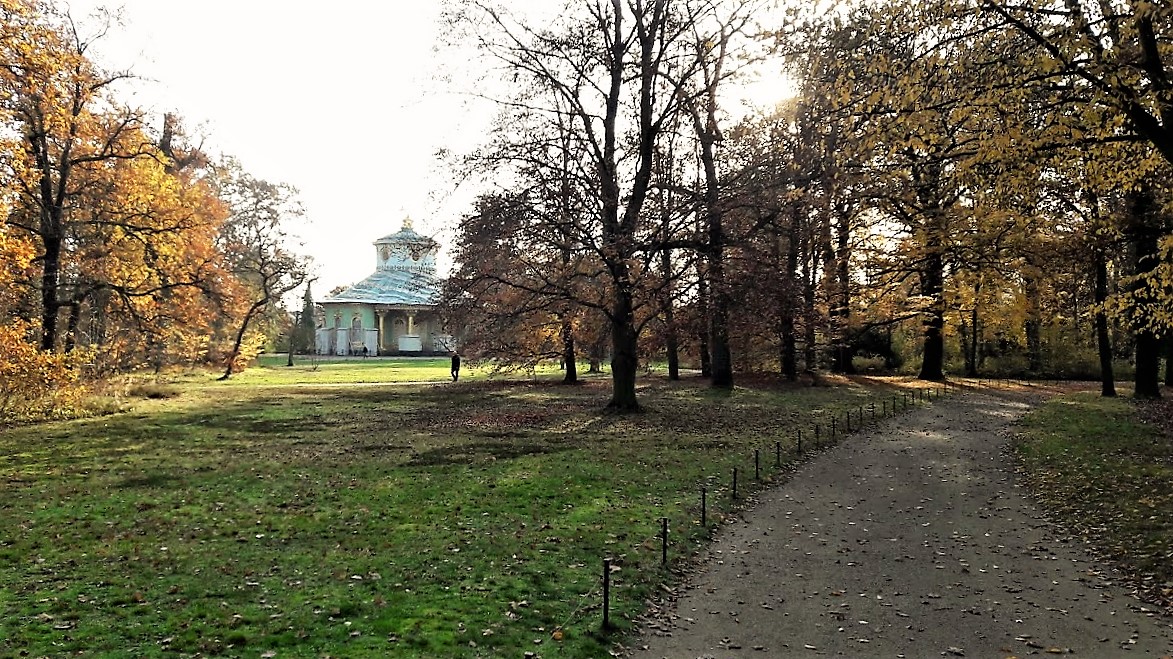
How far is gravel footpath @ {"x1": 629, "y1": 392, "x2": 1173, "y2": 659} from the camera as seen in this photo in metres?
5.86

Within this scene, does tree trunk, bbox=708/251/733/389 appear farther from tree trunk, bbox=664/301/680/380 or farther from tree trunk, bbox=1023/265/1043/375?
tree trunk, bbox=1023/265/1043/375

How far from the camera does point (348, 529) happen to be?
8.76 metres

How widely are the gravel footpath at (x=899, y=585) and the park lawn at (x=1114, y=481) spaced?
1.07 ft

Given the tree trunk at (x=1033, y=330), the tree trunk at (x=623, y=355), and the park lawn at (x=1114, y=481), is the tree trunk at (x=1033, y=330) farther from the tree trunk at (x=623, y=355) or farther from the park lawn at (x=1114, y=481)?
the tree trunk at (x=623, y=355)

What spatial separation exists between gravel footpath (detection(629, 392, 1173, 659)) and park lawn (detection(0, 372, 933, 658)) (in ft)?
1.92

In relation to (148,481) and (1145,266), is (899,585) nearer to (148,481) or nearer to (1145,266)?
(148,481)

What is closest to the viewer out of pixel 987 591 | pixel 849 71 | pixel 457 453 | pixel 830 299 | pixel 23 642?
pixel 23 642

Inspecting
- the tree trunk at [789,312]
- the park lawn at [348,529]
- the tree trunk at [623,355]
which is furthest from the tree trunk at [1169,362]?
the tree trunk at [623,355]

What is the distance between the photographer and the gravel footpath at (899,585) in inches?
231

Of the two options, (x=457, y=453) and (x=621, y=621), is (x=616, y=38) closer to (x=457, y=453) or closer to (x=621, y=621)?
(x=457, y=453)

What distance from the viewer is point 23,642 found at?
214 inches

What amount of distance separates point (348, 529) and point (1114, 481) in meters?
9.93

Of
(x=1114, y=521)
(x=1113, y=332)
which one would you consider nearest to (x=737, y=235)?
(x=1114, y=521)

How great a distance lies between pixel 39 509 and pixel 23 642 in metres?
4.95
